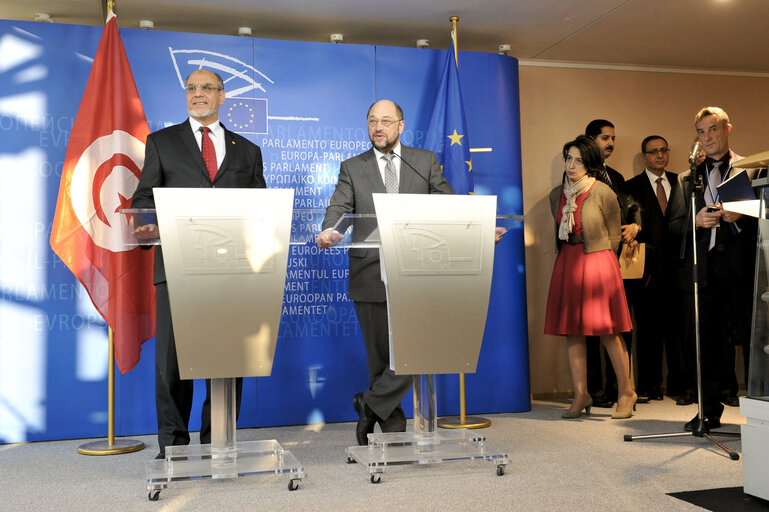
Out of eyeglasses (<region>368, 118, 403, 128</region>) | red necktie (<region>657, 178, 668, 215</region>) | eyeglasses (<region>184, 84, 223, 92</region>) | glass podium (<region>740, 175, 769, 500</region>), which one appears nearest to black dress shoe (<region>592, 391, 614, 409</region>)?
red necktie (<region>657, 178, 668, 215</region>)

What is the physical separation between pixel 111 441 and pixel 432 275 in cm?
234

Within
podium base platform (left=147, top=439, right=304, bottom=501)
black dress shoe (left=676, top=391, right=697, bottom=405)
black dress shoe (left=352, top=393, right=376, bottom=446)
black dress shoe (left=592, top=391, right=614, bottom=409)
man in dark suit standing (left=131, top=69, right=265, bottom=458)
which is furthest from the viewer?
black dress shoe (left=676, top=391, right=697, bottom=405)

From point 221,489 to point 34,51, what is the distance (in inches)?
122

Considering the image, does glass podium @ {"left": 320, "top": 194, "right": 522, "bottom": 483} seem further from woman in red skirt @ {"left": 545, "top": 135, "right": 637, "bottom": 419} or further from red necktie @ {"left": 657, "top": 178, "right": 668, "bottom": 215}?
red necktie @ {"left": 657, "top": 178, "right": 668, "bottom": 215}

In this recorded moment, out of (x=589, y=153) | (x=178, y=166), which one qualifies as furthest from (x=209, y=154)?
(x=589, y=153)

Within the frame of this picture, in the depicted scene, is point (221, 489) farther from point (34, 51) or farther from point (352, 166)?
point (34, 51)

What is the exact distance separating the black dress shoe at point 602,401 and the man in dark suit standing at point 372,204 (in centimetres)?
220

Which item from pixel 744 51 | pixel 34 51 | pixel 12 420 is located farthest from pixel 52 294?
pixel 744 51

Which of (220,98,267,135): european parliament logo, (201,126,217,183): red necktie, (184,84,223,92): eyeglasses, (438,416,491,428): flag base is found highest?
(220,98,267,135): european parliament logo

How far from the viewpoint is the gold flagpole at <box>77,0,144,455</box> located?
14.0 feet

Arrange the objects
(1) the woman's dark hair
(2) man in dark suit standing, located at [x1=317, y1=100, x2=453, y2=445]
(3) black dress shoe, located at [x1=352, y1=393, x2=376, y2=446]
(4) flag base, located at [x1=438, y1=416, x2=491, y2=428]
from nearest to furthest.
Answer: (2) man in dark suit standing, located at [x1=317, y1=100, x2=453, y2=445]
(3) black dress shoe, located at [x1=352, y1=393, x2=376, y2=446]
(4) flag base, located at [x1=438, y1=416, x2=491, y2=428]
(1) the woman's dark hair

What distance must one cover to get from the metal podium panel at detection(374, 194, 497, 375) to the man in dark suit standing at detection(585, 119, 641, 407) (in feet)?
8.26

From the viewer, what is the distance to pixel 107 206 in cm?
434

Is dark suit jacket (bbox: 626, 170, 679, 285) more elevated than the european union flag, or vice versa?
the european union flag
